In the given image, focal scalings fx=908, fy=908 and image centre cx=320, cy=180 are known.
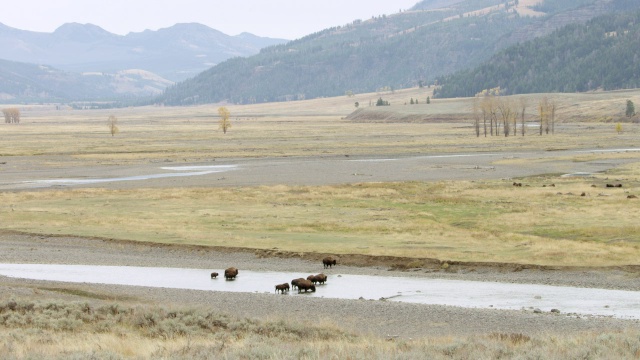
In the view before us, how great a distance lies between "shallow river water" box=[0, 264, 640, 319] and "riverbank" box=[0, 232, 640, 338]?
106 cm

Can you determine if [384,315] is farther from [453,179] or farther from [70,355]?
[453,179]

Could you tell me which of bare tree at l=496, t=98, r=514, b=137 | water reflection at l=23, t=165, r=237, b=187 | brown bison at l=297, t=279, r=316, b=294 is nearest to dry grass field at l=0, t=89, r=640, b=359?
water reflection at l=23, t=165, r=237, b=187

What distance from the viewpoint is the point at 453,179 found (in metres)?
75.4

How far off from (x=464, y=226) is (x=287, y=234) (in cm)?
950

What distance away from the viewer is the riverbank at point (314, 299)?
2600 centimetres

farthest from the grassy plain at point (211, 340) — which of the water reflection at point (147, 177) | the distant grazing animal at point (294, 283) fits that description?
the water reflection at point (147, 177)

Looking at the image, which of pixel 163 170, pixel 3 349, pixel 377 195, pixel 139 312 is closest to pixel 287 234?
pixel 377 195

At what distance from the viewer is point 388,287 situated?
33.9 m

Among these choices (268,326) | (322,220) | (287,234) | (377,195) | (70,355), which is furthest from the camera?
(377,195)

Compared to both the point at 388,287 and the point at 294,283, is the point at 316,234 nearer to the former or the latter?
the point at 388,287

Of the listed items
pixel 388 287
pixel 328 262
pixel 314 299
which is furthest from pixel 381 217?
pixel 314 299

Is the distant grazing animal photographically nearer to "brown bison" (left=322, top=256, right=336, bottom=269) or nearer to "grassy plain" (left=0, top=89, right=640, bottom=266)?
"brown bison" (left=322, top=256, right=336, bottom=269)

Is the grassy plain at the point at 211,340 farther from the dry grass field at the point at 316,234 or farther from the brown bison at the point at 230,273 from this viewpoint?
the brown bison at the point at 230,273

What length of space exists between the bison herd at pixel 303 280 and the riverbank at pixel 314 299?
52 cm
